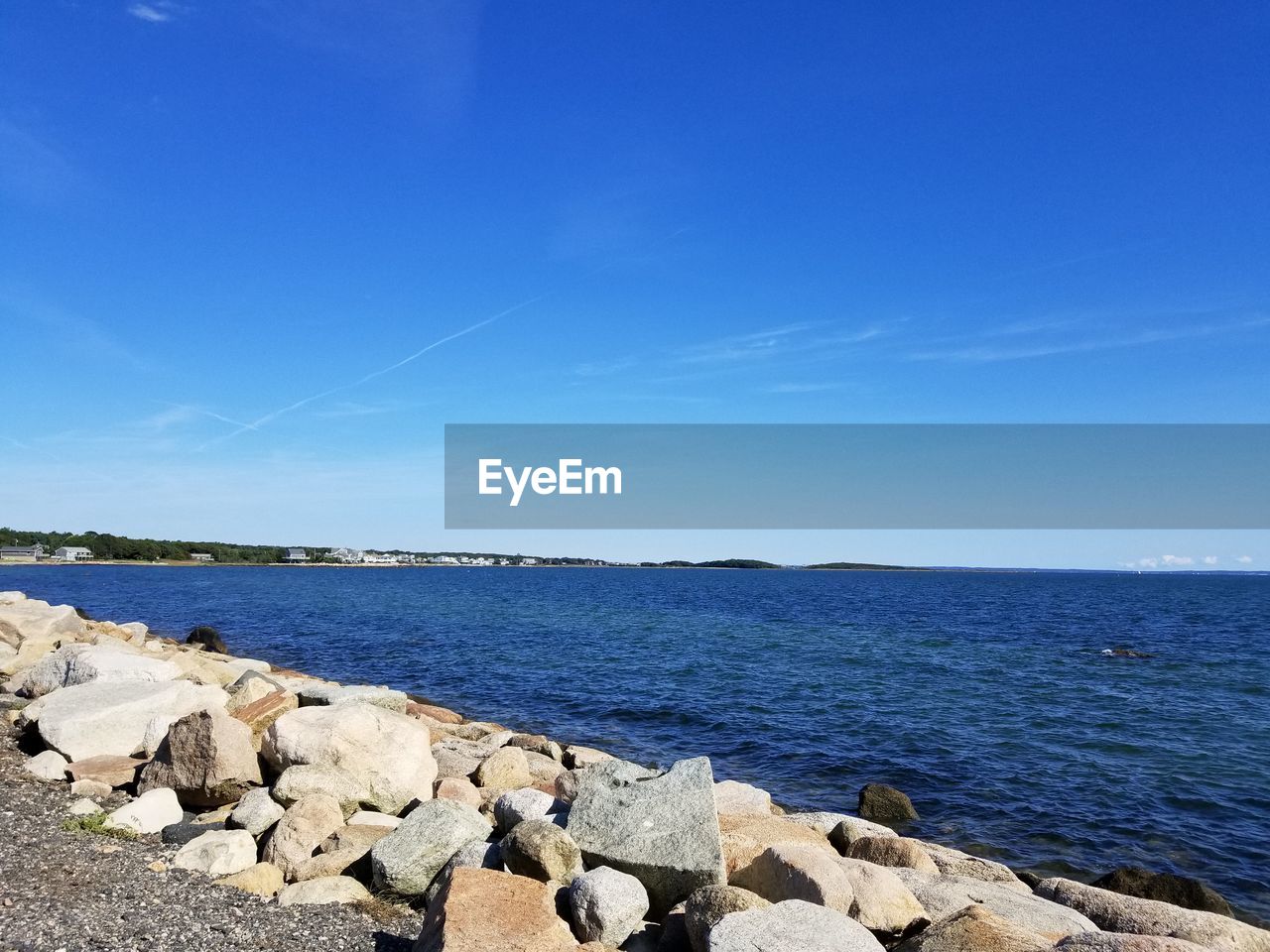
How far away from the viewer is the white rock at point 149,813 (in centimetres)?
954

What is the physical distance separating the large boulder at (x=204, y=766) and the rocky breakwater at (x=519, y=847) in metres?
0.03

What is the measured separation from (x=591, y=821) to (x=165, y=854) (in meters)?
4.74

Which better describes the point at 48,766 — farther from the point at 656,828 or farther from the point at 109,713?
the point at 656,828

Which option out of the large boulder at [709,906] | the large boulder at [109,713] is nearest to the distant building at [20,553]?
the large boulder at [109,713]

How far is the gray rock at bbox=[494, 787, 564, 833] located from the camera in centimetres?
944

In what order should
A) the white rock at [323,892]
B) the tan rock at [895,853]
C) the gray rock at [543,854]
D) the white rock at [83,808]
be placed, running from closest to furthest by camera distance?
the white rock at [323,892]
the gray rock at [543,854]
the white rock at [83,808]
the tan rock at [895,853]

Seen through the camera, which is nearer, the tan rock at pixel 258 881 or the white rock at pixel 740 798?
the tan rock at pixel 258 881

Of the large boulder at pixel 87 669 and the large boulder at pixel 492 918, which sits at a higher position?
the large boulder at pixel 87 669

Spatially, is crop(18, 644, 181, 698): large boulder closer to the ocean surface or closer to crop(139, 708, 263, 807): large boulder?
crop(139, 708, 263, 807): large boulder

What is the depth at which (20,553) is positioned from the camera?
622ft

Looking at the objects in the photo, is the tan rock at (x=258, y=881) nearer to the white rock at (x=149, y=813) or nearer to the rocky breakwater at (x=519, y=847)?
the rocky breakwater at (x=519, y=847)

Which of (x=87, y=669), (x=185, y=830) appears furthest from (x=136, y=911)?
(x=87, y=669)

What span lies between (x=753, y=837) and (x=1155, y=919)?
443cm

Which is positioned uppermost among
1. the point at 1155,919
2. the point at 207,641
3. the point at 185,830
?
the point at 185,830
